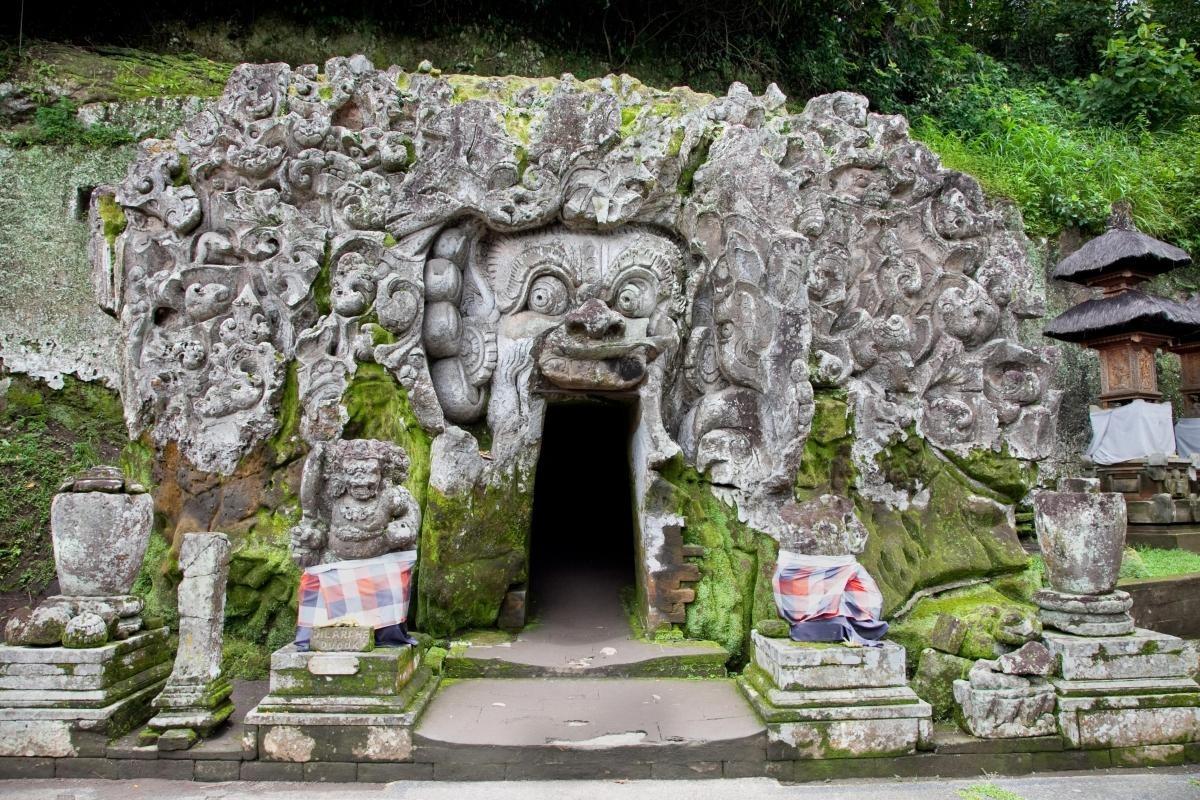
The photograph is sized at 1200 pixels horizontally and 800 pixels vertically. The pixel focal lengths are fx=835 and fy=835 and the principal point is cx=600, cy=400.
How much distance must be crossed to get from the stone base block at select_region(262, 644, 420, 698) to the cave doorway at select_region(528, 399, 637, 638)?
2088 mm

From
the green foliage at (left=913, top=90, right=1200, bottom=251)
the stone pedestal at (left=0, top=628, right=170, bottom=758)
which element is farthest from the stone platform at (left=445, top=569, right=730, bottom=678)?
the green foliage at (left=913, top=90, right=1200, bottom=251)

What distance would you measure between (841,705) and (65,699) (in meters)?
4.32

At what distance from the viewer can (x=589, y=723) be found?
4871mm

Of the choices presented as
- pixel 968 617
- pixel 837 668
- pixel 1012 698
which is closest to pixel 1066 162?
pixel 968 617

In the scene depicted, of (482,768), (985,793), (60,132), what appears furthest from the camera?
(60,132)

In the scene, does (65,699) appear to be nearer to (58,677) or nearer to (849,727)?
A: (58,677)

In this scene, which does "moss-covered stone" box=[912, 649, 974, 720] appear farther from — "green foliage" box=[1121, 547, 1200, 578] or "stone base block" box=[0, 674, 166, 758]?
"stone base block" box=[0, 674, 166, 758]

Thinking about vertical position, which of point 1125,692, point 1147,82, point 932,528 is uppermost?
point 1147,82

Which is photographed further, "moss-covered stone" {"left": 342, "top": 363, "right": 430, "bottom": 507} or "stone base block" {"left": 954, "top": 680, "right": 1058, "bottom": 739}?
"moss-covered stone" {"left": 342, "top": 363, "right": 430, "bottom": 507}

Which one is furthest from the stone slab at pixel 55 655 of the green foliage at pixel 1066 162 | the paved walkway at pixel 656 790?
the green foliage at pixel 1066 162

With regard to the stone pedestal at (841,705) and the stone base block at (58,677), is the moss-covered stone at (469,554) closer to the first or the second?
the stone base block at (58,677)

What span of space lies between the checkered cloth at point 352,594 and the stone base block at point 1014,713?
344cm

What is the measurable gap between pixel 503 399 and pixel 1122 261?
7.42 meters

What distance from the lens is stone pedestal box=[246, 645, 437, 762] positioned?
452 cm
